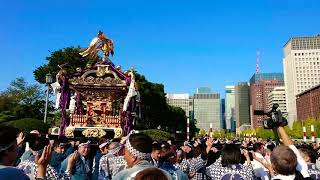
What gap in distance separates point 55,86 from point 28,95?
24.9 meters

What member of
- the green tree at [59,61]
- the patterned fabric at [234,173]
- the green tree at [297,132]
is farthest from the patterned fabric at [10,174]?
the green tree at [297,132]

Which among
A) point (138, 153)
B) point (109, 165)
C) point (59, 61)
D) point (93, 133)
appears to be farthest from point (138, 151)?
point (59, 61)

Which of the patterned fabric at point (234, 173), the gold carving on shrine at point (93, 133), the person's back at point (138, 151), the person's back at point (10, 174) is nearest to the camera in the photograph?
the person's back at point (10, 174)

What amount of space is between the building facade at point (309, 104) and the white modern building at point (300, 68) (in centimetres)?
852

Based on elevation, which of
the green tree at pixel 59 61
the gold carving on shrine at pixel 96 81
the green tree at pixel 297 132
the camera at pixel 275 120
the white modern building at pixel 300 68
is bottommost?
the green tree at pixel 297 132

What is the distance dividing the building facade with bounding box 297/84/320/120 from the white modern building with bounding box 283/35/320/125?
8.52 metres

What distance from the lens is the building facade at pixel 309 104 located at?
119875 mm

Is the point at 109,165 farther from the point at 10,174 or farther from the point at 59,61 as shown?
the point at 59,61

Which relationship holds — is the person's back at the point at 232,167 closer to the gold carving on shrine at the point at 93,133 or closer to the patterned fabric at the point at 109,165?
the patterned fabric at the point at 109,165

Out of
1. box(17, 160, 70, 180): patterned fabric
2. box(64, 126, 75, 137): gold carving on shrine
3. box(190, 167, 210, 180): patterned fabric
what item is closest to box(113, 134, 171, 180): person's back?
box(17, 160, 70, 180): patterned fabric

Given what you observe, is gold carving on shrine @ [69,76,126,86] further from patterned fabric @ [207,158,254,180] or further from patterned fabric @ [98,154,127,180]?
patterned fabric @ [207,158,254,180]

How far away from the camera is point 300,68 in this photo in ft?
487

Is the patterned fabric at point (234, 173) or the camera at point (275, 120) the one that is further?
the patterned fabric at point (234, 173)

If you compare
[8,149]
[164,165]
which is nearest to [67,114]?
[164,165]
